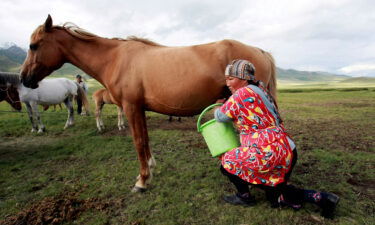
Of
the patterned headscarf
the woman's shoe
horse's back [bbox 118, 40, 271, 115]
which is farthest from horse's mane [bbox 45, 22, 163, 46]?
the woman's shoe

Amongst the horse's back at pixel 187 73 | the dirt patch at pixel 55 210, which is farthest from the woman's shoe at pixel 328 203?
the dirt patch at pixel 55 210

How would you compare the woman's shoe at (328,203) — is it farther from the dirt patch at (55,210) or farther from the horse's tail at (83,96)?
the horse's tail at (83,96)

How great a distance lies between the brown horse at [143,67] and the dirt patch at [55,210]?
0.77 metres

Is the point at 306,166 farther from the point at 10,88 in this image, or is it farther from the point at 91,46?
the point at 10,88

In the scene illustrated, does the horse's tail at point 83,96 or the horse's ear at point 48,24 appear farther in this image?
the horse's tail at point 83,96

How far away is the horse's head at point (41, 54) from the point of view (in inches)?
137

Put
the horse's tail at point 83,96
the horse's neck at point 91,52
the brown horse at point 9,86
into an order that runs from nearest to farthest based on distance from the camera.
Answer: the horse's neck at point 91,52, the brown horse at point 9,86, the horse's tail at point 83,96

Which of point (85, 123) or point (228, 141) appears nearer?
point (228, 141)

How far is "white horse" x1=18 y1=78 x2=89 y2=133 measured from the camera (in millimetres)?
8009

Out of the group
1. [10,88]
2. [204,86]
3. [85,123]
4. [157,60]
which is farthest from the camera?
[85,123]

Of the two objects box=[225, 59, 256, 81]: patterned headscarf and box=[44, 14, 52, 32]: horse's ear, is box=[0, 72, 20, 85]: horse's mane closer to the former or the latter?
box=[44, 14, 52, 32]: horse's ear

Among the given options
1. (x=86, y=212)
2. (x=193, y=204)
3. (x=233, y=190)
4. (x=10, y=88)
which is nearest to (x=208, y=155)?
(x=233, y=190)

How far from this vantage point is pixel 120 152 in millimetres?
5578

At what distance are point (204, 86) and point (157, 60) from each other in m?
0.90
